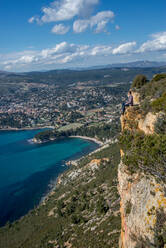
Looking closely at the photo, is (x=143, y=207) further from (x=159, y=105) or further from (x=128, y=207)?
(x=159, y=105)

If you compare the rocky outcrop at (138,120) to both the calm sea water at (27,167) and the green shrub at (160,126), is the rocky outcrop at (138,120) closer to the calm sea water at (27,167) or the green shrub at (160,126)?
the green shrub at (160,126)

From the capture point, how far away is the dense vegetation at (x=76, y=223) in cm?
2035

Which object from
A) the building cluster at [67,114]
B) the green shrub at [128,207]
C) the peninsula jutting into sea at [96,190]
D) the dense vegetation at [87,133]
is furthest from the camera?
the building cluster at [67,114]

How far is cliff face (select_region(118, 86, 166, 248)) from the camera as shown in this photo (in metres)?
9.80

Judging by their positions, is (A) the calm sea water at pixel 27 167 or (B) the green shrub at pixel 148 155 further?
(A) the calm sea water at pixel 27 167

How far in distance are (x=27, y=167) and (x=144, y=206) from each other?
63017 mm

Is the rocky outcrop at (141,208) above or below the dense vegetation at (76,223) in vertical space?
above

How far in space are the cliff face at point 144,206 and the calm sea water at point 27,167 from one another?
115 ft

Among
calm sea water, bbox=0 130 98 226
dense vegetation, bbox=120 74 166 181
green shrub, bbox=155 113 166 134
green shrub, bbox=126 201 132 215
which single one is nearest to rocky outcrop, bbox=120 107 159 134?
dense vegetation, bbox=120 74 166 181

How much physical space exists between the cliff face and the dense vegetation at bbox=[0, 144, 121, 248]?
5644mm

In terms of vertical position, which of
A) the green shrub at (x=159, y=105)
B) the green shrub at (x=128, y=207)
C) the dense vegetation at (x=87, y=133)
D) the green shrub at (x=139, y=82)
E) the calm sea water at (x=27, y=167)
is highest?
the green shrub at (x=139, y=82)

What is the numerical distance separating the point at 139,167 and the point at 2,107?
654ft

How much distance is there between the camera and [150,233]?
995 cm

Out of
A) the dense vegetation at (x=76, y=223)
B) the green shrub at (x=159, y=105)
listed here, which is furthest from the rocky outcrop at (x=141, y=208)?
the dense vegetation at (x=76, y=223)
